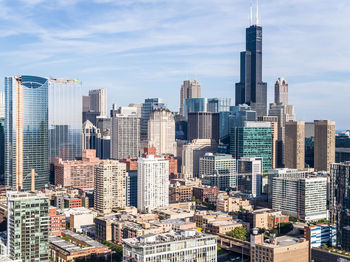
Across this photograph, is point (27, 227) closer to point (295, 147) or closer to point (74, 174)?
point (74, 174)

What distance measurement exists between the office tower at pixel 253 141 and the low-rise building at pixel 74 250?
48407 mm

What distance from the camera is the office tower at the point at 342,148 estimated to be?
8388 centimetres

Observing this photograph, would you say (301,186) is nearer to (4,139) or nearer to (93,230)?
(93,230)

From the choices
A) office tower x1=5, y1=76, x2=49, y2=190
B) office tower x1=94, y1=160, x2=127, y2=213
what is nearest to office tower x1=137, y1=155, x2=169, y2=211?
office tower x1=94, y1=160, x2=127, y2=213

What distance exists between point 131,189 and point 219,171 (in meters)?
21.3

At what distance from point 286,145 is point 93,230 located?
51.3 meters

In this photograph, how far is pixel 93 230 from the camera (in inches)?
2110

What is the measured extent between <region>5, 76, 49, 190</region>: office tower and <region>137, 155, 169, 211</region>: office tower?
22.3 m

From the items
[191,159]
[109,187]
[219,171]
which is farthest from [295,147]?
[109,187]

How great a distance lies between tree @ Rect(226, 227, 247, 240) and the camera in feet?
158

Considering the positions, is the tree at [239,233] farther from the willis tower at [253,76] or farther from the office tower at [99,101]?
the office tower at [99,101]

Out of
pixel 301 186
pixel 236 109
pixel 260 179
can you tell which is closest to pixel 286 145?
pixel 260 179

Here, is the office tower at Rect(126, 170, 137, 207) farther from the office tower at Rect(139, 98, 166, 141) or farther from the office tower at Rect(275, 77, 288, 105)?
the office tower at Rect(275, 77, 288, 105)

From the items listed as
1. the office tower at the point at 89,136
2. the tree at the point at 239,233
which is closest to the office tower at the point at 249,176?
the tree at the point at 239,233
